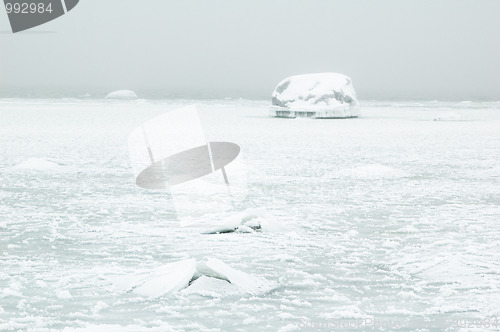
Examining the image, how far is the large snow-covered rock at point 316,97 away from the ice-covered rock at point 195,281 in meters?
19.1

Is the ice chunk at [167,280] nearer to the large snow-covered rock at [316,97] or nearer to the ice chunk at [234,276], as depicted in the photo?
the ice chunk at [234,276]

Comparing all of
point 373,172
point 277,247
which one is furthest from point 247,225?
point 373,172

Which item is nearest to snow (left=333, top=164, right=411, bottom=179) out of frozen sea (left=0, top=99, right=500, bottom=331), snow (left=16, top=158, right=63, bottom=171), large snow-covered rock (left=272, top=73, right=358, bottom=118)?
frozen sea (left=0, top=99, right=500, bottom=331)

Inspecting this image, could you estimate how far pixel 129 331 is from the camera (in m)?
2.94

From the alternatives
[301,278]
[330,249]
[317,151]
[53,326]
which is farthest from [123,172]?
[53,326]

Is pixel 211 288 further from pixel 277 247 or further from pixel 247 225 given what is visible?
pixel 247 225

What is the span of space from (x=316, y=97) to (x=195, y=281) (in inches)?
768

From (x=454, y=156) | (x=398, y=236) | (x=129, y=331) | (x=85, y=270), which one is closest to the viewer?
(x=129, y=331)

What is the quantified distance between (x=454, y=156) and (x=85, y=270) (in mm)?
8632

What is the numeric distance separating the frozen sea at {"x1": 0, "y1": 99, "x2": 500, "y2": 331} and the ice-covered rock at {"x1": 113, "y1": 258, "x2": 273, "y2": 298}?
0.20 ft

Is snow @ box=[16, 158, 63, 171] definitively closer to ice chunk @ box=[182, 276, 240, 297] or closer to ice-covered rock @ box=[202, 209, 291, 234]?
ice-covered rock @ box=[202, 209, 291, 234]

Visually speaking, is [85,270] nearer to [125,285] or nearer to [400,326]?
[125,285]

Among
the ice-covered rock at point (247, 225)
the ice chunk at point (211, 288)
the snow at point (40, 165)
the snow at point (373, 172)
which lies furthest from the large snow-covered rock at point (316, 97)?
the ice chunk at point (211, 288)

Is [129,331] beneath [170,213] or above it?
above
